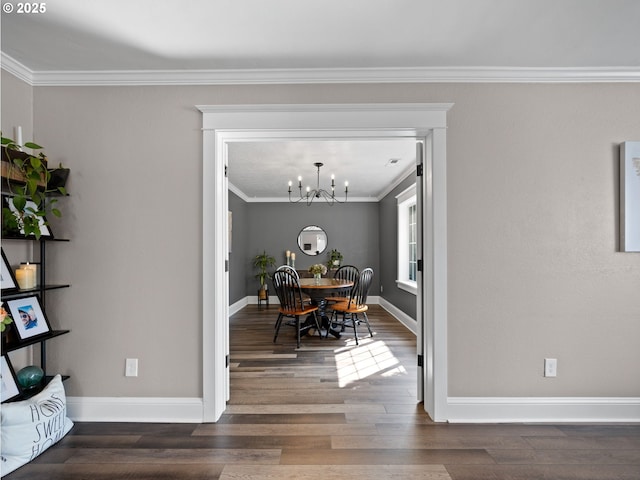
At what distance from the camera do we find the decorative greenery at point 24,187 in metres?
2.05

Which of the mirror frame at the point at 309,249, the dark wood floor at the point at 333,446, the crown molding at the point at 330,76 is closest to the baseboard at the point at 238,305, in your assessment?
the mirror frame at the point at 309,249

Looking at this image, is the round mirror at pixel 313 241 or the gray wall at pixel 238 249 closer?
the gray wall at pixel 238 249

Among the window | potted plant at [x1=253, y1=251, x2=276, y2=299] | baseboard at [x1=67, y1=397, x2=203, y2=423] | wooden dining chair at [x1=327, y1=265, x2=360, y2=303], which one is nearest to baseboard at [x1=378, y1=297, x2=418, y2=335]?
the window

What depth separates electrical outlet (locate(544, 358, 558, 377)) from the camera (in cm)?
236

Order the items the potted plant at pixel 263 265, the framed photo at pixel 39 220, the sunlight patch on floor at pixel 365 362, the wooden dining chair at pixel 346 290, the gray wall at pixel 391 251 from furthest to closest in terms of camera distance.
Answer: the potted plant at pixel 263 265, the gray wall at pixel 391 251, the wooden dining chair at pixel 346 290, the sunlight patch on floor at pixel 365 362, the framed photo at pixel 39 220

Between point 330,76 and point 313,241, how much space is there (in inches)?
219

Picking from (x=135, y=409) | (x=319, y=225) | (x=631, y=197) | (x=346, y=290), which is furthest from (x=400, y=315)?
(x=135, y=409)

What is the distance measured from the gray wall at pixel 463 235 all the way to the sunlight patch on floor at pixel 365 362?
3.40 ft

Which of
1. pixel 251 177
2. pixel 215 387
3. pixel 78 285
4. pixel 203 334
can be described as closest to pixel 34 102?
pixel 78 285

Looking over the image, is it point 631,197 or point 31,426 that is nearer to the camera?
point 31,426

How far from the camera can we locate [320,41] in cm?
207

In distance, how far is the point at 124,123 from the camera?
2.43 meters

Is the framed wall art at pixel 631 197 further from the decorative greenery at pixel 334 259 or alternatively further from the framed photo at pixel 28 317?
the decorative greenery at pixel 334 259

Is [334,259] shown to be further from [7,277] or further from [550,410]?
[7,277]
